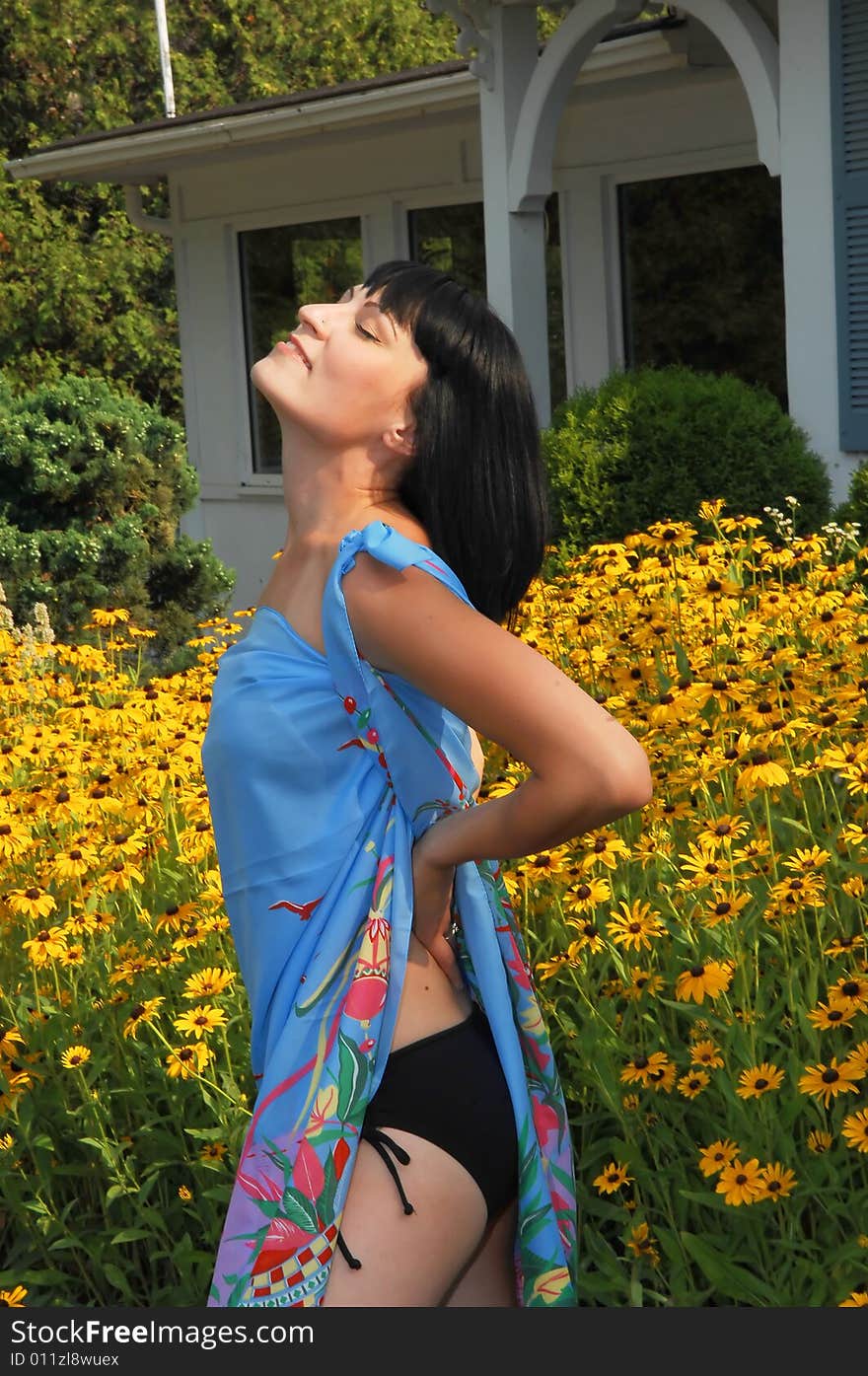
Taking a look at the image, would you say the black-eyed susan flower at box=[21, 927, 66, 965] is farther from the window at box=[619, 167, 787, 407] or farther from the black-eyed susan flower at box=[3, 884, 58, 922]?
the window at box=[619, 167, 787, 407]

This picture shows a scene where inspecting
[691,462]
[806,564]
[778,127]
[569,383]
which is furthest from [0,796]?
[569,383]

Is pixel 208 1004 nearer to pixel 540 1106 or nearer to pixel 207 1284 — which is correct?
pixel 207 1284

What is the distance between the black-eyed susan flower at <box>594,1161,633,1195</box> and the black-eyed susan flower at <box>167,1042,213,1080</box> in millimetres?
711

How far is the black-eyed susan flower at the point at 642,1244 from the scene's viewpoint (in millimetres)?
2781

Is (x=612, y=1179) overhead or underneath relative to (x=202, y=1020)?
underneath

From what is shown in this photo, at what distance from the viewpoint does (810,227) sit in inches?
313

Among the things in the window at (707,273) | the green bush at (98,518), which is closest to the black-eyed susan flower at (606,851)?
the green bush at (98,518)

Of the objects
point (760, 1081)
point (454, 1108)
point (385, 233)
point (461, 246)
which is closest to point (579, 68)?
point (461, 246)

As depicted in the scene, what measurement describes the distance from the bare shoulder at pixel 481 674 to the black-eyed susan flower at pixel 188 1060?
1300 mm

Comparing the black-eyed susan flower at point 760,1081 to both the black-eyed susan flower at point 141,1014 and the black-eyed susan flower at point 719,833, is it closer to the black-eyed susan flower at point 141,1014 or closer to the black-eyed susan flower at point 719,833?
the black-eyed susan flower at point 719,833

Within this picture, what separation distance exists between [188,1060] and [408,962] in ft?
3.90

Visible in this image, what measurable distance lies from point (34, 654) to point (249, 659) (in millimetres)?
4179

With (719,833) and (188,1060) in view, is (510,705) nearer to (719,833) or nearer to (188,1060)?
(719,833)

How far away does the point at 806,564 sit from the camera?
6.86 m
